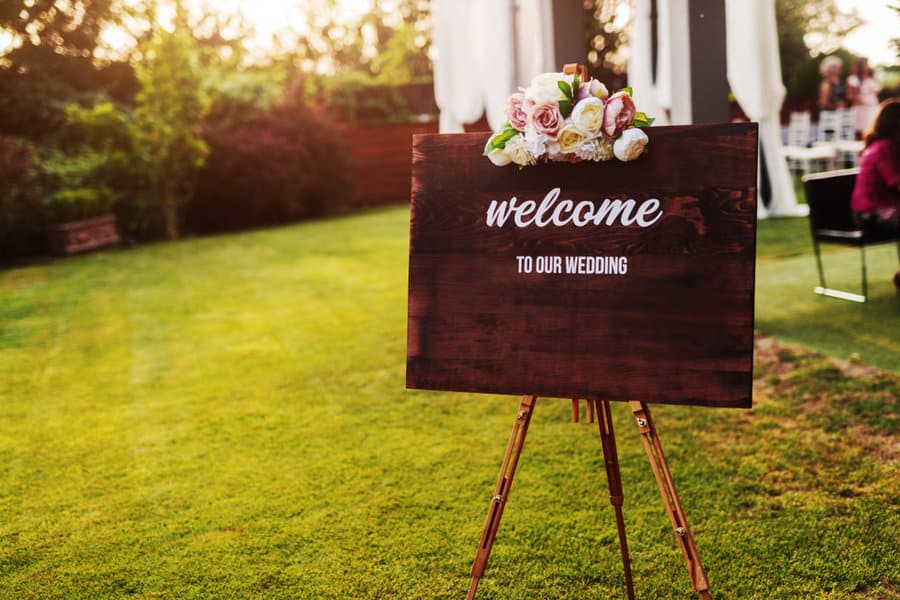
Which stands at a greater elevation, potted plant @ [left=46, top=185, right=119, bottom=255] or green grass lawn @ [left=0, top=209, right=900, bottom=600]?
potted plant @ [left=46, top=185, right=119, bottom=255]

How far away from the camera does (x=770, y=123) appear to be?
766 centimetres

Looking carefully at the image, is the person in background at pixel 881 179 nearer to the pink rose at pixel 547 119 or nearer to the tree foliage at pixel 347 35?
the pink rose at pixel 547 119

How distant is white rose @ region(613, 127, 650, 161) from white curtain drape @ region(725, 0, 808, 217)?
584 centimetres

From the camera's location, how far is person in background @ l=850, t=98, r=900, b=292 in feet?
15.6

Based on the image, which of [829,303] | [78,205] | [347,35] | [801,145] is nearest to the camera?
[829,303]

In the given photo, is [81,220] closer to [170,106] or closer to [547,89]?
[170,106]

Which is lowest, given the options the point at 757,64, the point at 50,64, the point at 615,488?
the point at 615,488

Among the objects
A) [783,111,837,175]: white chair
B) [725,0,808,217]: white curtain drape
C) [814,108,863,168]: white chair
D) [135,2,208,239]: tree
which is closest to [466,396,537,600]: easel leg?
[725,0,808,217]: white curtain drape

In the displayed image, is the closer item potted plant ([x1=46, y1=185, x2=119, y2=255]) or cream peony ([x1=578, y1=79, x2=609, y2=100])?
cream peony ([x1=578, y1=79, x2=609, y2=100])

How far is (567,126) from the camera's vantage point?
1.90 metres

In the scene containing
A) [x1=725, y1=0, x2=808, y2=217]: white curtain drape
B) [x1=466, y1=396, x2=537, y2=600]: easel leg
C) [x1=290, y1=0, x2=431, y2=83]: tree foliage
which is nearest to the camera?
[x1=466, y1=396, x2=537, y2=600]: easel leg

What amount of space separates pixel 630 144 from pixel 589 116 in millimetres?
115

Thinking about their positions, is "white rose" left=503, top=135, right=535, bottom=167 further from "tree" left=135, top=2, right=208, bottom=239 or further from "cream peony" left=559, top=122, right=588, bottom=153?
"tree" left=135, top=2, right=208, bottom=239

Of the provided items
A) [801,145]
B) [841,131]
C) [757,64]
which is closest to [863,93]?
[841,131]
